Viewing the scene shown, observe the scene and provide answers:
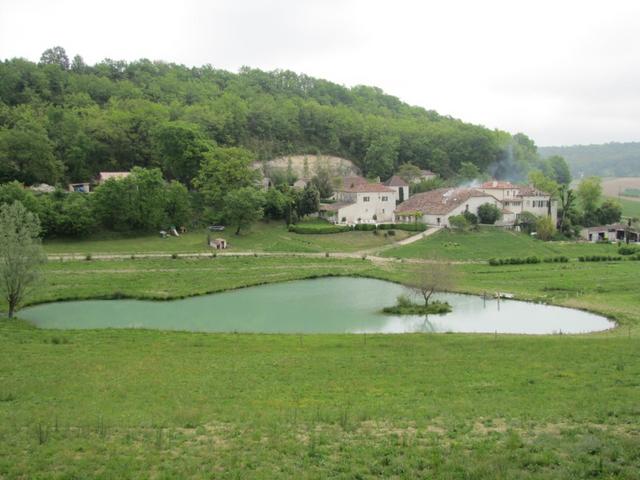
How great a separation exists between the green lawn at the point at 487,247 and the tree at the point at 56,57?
98.1 meters

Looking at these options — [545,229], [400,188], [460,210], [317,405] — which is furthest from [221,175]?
[317,405]

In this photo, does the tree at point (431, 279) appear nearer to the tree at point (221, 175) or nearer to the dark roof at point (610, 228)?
the tree at point (221, 175)

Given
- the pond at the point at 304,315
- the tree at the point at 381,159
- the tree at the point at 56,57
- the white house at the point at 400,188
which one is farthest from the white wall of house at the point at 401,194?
the tree at the point at 56,57

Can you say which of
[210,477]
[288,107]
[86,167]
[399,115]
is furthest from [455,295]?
[399,115]

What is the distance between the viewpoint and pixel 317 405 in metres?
17.1

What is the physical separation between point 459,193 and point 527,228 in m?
8.98

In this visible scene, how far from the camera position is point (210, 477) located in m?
11.4

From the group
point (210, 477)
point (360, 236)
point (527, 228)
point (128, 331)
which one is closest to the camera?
point (210, 477)

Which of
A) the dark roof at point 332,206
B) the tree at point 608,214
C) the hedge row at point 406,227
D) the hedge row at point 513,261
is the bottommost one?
the hedge row at point 513,261

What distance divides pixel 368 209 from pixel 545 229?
20985 millimetres

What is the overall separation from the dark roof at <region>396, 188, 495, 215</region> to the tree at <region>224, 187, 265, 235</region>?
20354 mm

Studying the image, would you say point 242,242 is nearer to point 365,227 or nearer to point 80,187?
point 365,227

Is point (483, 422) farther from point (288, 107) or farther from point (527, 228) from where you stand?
point (288, 107)

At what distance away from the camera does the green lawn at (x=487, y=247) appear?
5778cm
